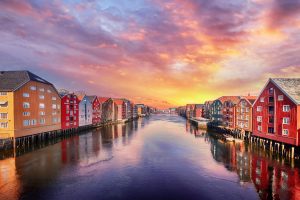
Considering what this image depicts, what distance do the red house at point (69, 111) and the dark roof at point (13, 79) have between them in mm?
18774

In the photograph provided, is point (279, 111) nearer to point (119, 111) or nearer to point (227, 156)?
point (227, 156)

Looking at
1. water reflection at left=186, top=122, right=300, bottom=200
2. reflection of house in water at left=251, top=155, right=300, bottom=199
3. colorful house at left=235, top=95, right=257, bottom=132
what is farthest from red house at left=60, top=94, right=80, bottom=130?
colorful house at left=235, top=95, right=257, bottom=132

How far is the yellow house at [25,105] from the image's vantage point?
4600 cm

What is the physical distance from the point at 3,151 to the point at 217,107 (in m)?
86.9

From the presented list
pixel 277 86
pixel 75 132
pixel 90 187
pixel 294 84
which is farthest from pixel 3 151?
pixel 294 84

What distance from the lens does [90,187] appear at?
2528cm

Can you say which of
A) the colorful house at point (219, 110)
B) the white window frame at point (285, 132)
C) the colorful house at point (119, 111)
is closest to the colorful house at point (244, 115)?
the white window frame at point (285, 132)

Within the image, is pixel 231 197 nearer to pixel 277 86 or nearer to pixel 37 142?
pixel 277 86

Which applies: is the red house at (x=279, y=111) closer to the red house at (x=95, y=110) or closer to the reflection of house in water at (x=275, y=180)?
the reflection of house in water at (x=275, y=180)

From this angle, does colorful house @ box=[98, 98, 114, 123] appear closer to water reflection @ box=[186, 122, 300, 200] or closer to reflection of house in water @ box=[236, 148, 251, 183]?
water reflection @ box=[186, 122, 300, 200]

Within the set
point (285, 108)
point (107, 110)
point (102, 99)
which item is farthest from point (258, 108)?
point (102, 99)

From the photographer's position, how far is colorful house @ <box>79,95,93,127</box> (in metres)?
85.3

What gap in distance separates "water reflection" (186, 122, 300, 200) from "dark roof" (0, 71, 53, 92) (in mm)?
47117

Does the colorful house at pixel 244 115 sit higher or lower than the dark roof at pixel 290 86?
lower
